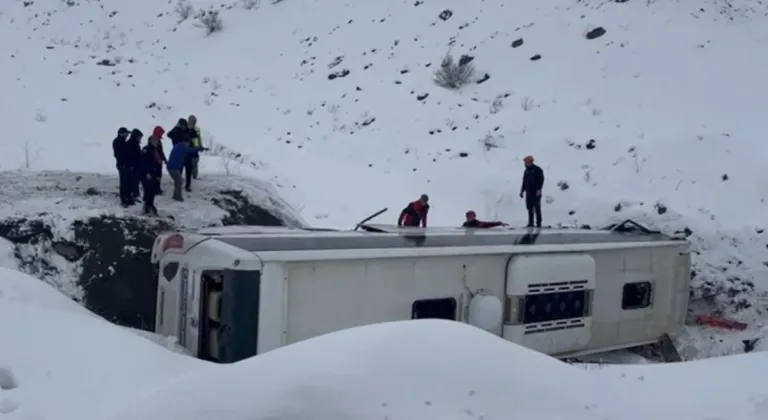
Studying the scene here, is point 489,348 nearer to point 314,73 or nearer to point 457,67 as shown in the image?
point 457,67

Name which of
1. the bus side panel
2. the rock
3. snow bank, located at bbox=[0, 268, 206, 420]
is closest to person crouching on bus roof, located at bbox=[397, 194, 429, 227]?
the bus side panel

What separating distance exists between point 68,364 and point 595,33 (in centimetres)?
2030

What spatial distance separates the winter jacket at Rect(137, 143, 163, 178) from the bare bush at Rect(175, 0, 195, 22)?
20.8m

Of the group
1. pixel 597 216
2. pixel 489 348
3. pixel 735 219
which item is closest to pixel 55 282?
pixel 489 348

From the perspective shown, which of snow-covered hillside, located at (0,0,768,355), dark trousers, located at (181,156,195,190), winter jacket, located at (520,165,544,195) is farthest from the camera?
snow-covered hillside, located at (0,0,768,355)

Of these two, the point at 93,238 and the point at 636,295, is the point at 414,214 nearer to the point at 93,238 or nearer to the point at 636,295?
the point at 636,295

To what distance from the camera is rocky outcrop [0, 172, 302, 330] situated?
9.62m

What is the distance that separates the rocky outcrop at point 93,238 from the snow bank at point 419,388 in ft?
18.8

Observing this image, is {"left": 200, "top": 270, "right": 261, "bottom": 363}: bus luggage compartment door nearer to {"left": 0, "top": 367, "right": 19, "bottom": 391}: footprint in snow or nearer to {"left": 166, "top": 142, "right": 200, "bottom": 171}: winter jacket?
{"left": 0, "top": 367, "right": 19, "bottom": 391}: footprint in snow

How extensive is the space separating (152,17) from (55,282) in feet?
78.3

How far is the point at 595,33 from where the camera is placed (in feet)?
73.5

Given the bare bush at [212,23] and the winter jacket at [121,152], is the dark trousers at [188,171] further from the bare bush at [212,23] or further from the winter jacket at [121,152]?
the bare bush at [212,23]

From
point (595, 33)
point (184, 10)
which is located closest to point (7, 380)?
point (595, 33)

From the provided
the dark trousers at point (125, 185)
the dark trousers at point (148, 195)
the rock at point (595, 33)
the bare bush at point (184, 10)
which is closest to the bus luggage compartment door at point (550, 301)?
the dark trousers at point (148, 195)
